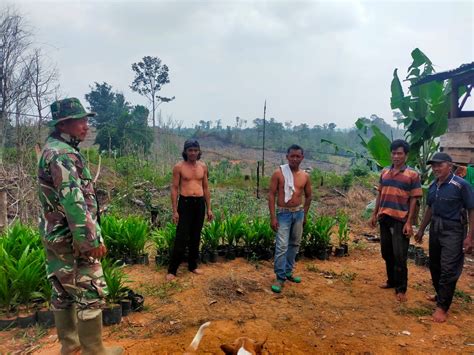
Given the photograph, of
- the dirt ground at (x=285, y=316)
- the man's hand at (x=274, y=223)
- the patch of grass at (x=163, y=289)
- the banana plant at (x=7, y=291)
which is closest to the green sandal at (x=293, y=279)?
the dirt ground at (x=285, y=316)

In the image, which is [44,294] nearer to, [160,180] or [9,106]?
[9,106]

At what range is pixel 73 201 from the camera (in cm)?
246

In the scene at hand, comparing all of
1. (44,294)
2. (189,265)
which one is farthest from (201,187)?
(44,294)

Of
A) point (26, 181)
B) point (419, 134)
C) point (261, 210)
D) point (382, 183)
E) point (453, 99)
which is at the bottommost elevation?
point (261, 210)

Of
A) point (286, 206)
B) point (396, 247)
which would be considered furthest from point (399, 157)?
point (286, 206)

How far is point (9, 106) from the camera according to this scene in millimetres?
8727

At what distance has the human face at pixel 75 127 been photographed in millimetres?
2658

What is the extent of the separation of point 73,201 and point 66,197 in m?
0.05

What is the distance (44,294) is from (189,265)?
1.99 metres

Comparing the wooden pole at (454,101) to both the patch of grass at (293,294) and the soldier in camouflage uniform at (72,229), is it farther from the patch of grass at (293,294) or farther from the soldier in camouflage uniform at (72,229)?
the soldier in camouflage uniform at (72,229)

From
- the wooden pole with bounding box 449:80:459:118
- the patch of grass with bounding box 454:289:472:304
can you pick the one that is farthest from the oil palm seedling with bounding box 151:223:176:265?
the wooden pole with bounding box 449:80:459:118

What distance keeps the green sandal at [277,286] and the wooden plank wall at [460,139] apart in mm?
4133

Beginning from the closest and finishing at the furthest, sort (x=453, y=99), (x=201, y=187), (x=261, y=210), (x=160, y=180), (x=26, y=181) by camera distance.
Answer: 1. (x=201, y=187)
2. (x=453, y=99)
3. (x=26, y=181)
4. (x=261, y=210)
5. (x=160, y=180)

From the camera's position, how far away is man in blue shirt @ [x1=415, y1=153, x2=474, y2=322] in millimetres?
3688
